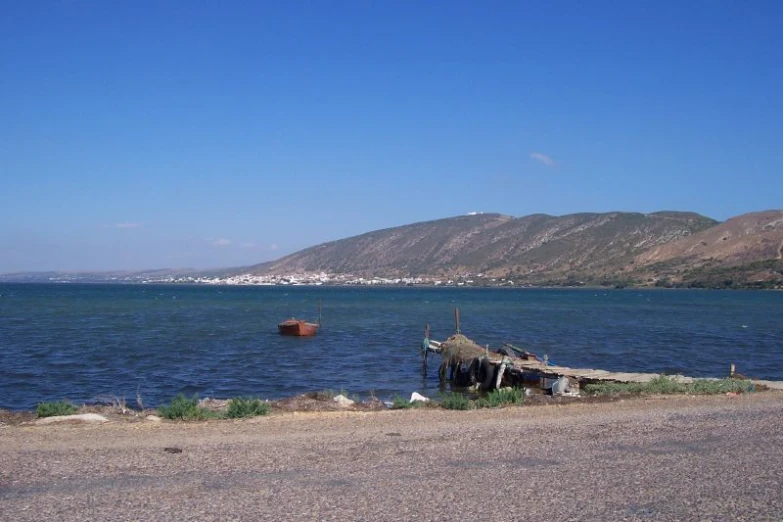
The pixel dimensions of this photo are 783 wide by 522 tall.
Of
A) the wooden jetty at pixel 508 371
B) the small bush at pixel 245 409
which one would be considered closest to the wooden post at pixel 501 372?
the wooden jetty at pixel 508 371

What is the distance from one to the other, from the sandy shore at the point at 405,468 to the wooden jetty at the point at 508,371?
9.06 meters

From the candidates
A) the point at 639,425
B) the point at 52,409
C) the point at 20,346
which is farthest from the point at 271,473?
the point at 20,346

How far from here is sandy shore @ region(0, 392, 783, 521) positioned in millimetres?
8031

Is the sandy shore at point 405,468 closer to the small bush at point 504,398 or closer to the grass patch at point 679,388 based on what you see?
the small bush at point 504,398

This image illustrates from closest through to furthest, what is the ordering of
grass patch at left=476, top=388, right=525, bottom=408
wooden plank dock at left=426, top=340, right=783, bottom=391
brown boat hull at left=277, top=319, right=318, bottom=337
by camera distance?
1. grass patch at left=476, top=388, right=525, bottom=408
2. wooden plank dock at left=426, top=340, right=783, bottom=391
3. brown boat hull at left=277, top=319, right=318, bottom=337

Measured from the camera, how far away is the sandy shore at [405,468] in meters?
8.03

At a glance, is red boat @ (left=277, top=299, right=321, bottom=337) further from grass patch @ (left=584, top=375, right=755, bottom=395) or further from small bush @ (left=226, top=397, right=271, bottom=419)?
small bush @ (left=226, top=397, right=271, bottom=419)

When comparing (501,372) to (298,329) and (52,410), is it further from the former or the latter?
(298,329)

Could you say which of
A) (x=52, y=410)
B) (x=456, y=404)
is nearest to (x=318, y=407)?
(x=456, y=404)

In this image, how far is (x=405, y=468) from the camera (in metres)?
10.1

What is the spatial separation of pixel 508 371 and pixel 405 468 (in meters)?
18.0

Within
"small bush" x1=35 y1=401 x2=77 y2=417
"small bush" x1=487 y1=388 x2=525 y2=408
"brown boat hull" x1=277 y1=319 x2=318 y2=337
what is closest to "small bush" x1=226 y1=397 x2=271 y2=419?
"small bush" x1=35 y1=401 x2=77 y2=417

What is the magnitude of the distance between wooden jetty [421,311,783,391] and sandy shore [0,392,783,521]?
9059 millimetres

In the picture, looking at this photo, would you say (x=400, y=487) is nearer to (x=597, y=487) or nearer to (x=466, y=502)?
(x=466, y=502)
